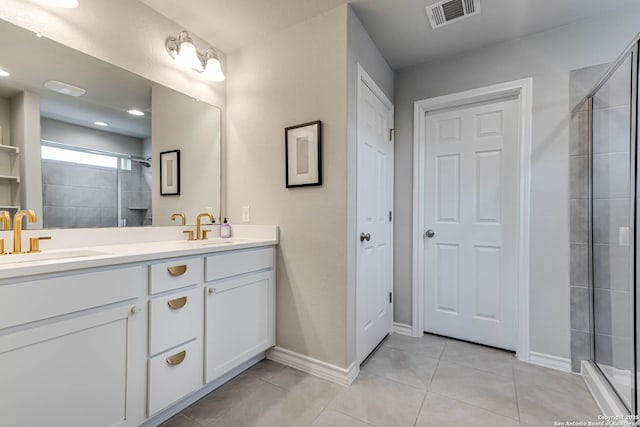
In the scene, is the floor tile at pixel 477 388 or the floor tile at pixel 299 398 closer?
the floor tile at pixel 299 398

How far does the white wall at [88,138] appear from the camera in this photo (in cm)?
149

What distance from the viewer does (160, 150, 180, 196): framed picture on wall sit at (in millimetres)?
1958

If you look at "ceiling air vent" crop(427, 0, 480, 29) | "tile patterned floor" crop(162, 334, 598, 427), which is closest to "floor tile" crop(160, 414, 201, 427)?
"tile patterned floor" crop(162, 334, 598, 427)

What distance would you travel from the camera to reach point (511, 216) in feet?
7.18

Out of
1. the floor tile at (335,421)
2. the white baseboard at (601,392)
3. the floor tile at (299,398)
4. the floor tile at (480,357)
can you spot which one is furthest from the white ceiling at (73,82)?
the white baseboard at (601,392)

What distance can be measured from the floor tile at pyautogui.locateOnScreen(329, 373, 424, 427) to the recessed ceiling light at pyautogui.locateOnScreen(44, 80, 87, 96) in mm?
2247

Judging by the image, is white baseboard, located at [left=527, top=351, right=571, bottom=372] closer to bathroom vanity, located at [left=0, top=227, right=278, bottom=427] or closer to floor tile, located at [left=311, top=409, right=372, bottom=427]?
floor tile, located at [left=311, top=409, right=372, bottom=427]

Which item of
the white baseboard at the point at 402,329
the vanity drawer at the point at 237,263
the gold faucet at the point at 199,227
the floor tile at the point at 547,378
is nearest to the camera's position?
the vanity drawer at the point at 237,263

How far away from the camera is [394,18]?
1.92 metres

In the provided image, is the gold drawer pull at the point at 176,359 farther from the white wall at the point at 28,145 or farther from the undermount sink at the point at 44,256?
the white wall at the point at 28,145

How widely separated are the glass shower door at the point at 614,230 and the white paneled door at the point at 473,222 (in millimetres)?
454

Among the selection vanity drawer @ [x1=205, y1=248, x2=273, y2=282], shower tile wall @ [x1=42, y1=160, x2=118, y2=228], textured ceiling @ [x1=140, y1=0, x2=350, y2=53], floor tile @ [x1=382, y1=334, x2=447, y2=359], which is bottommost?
floor tile @ [x1=382, y1=334, x2=447, y2=359]

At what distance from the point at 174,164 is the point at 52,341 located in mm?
1282

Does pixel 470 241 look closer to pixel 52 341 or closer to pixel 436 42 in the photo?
pixel 436 42
